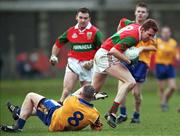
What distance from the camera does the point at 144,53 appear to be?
717 inches

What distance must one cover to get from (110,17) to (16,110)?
43.1 meters

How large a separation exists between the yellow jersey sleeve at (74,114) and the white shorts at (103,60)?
1.85m

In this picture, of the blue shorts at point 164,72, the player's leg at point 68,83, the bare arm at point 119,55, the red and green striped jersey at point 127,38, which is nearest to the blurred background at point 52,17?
the blue shorts at point 164,72

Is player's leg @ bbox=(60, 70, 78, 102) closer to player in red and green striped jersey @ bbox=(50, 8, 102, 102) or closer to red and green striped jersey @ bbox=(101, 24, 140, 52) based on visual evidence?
player in red and green striped jersey @ bbox=(50, 8, 102, 102)

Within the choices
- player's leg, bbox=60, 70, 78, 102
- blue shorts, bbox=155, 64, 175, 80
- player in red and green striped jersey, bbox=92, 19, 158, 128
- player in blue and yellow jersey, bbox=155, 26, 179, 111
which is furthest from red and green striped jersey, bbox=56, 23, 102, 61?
blue shorts, bbox=155, 64, 175, 80

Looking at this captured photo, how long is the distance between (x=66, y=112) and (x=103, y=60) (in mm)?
2130

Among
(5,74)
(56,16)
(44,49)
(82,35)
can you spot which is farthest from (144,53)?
(56,16)

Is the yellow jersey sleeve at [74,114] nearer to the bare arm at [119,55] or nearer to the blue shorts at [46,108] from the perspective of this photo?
the blue shorts at [46,108]

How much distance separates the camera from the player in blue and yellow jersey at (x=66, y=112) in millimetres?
14062

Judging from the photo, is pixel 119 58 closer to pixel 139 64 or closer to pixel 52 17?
pixel 139 64

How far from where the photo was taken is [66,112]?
46.2ft

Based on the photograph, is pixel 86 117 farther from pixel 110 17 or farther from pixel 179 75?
pixel 110 17

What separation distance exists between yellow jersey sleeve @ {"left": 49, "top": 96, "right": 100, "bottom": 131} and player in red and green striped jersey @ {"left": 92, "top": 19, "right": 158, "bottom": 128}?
3.21ft

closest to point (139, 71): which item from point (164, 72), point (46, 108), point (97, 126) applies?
point (97, 126)
